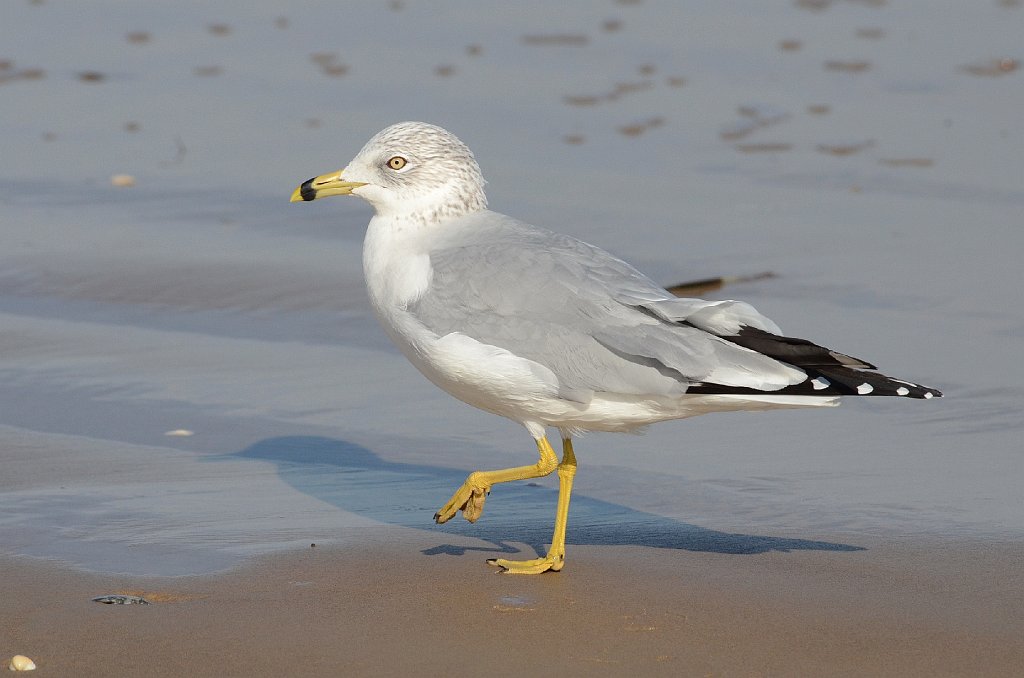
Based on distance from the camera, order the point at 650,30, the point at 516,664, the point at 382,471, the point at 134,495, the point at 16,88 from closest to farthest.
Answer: the point at 516,664, the point at 134,495, the point at 382,471, the point at 16,88, the point at 650,30

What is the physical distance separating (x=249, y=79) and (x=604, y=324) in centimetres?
767

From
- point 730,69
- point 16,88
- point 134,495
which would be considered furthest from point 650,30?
point 134,495

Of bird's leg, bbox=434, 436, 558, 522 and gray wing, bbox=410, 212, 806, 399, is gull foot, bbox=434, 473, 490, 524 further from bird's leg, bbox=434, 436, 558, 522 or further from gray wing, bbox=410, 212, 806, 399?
gray wing, bbox=410, 212, 806, 399

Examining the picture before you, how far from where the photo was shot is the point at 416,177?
18.4 ft

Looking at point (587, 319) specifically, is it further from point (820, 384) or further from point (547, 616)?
point (547, 616)

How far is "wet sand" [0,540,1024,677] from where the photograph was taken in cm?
438

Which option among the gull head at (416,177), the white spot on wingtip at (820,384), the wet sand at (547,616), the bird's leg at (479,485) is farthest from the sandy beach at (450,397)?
the gull head at (416,177)

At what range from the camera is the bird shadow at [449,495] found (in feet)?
17.8

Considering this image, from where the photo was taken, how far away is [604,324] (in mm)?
5074

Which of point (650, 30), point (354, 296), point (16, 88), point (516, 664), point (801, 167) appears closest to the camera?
point (516, 664)

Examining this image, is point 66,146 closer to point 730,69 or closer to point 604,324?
point 730,69

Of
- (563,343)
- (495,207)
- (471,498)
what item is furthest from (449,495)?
(495,207)

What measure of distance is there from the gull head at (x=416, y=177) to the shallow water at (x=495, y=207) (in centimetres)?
102

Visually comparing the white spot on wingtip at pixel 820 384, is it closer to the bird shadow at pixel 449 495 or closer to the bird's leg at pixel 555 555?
the bird shadow at pixel 449 495
